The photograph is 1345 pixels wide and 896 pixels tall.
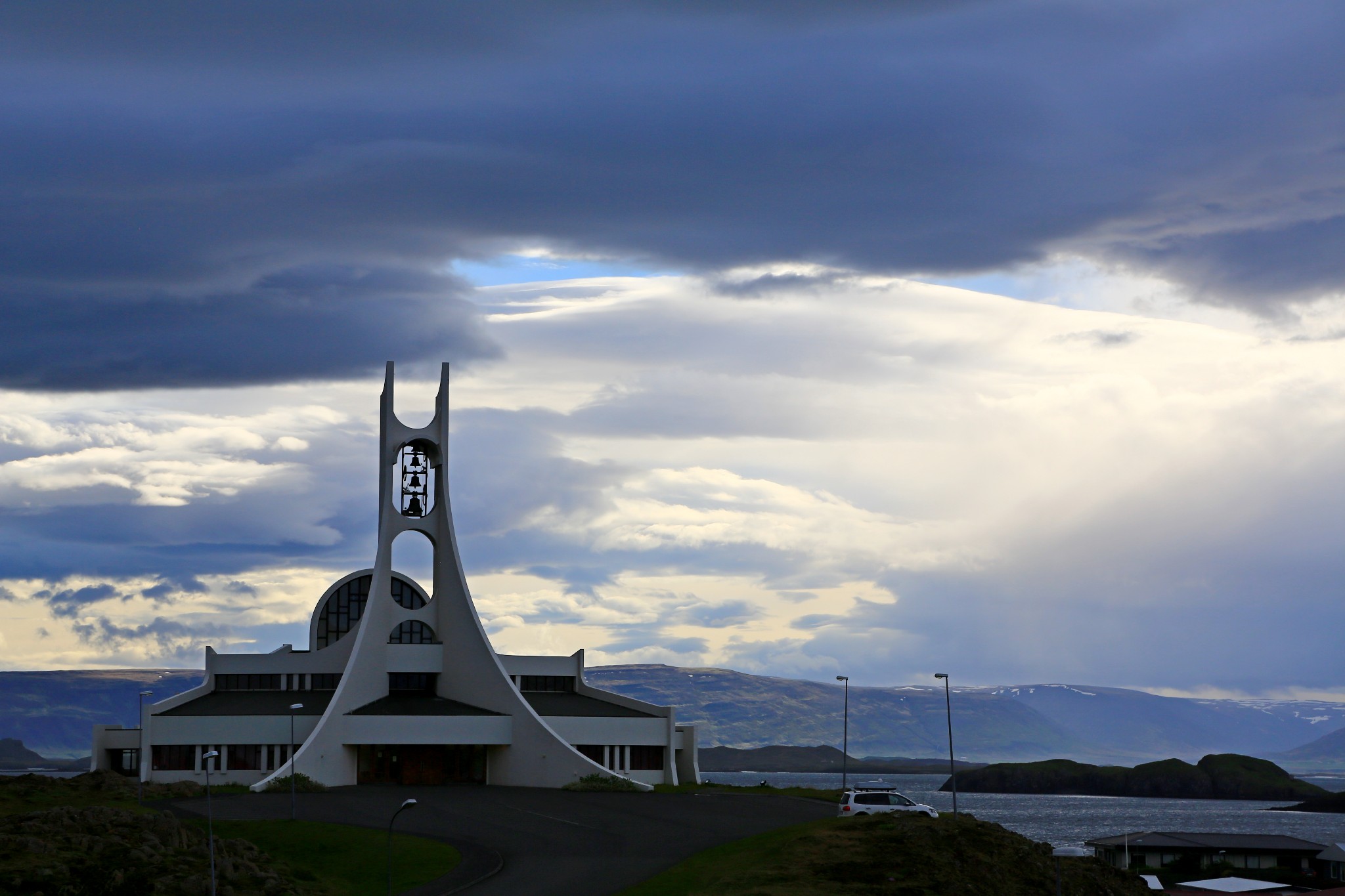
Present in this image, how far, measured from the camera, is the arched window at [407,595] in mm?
88812

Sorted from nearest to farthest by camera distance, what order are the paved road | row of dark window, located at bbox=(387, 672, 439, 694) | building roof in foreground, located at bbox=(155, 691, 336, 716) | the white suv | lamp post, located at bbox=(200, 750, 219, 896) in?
lamp post, located at bbox=(200, 750, 219, 896), the paved road, the white suv, building roof in foreground, located at bbox=(155, 691, 336, 716), row of dark window, located at bbox=(387, 672, 439, 694)

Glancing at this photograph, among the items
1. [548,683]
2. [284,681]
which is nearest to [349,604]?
[284,681]

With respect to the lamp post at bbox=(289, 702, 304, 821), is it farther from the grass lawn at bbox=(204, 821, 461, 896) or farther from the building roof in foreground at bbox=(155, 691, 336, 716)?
the building roof in foreground at bbox=(155, 691, 336, 716)

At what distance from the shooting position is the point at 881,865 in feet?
143

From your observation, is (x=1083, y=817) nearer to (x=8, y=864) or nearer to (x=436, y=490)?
(x=436, y=490)

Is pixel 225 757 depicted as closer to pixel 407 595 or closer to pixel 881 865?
pixel 407 595

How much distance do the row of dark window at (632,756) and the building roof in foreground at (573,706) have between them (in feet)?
5.94

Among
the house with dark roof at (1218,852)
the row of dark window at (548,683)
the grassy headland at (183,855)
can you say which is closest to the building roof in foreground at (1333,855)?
the house with dark roof at (1218,852)

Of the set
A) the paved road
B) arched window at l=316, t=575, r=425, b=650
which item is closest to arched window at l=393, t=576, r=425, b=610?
arched window at l=316, t=575, r=425, b=650

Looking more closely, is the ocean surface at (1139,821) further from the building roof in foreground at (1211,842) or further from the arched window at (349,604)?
the arched window at (349,604)

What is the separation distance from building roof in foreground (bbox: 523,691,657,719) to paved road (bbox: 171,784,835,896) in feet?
26.8

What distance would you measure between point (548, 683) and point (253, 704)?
18556mm

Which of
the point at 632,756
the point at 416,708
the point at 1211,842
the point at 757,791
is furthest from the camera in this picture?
the point at 1211,842

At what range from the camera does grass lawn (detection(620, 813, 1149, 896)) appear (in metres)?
41.8
